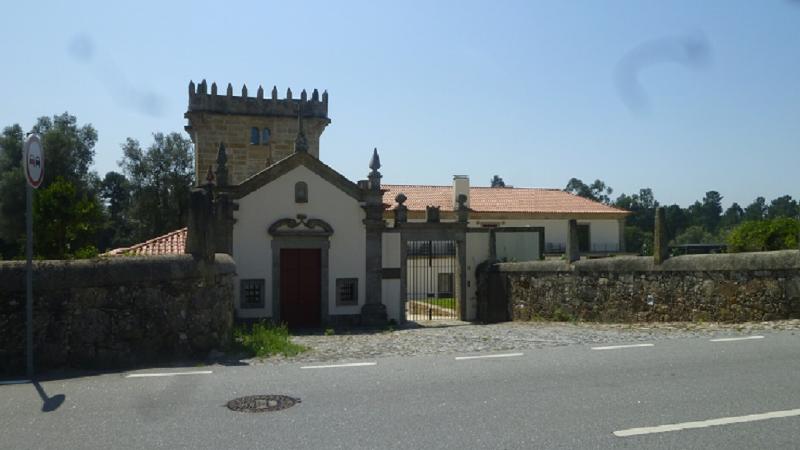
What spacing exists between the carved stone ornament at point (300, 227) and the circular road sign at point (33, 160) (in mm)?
10565

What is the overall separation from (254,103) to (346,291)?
47.0 ft

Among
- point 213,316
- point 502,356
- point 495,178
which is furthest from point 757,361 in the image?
point 495,178

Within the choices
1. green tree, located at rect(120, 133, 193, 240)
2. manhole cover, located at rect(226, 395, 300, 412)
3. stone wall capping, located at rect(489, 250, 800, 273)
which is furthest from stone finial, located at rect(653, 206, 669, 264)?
green tree, located at rect(120, 133, 193, 240)

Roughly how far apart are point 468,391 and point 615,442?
186cm

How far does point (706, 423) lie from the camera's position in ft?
17.0

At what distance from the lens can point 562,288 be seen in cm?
1614

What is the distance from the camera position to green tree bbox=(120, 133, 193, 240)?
47500 millimetres

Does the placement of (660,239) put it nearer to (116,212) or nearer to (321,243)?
(321,243)

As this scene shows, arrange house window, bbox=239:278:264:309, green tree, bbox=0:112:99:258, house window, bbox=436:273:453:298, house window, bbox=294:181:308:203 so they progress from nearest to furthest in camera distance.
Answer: house window, bbox=239:278:264:309
house window, bbox=294:181:308:203
house window, bbox=436:273:453:298
green tree, bbox=0:112:99:258

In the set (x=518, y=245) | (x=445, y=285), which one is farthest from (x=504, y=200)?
(x=518, y=245)

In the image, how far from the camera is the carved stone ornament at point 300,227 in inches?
715

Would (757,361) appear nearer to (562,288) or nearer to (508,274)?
(562,288)

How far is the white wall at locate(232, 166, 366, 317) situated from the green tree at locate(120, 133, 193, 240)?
31.0m

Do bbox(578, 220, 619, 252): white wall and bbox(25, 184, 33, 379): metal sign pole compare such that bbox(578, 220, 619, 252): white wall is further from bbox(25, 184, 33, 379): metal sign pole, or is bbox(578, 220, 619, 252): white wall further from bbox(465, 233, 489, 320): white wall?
bbox(25, 184, 33, 379): metal sign pole
